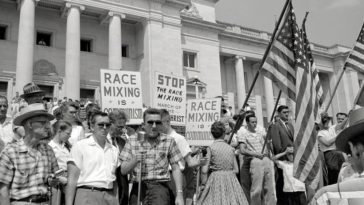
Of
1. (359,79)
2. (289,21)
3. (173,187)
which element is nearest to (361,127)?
(173,187)

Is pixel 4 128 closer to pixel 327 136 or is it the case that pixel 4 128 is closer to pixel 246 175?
pixel 246 175

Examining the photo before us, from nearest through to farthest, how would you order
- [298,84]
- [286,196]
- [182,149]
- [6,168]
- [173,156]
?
[6,168]
[173,156]
[182,149]
[298,84]
[286,196]

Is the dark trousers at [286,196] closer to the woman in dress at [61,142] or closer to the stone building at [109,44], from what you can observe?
the woman in dress at [61,142]

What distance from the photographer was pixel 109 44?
22.7 meters

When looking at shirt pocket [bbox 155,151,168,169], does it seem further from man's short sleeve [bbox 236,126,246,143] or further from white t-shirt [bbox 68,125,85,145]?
man's short sleeve [bbox 236,126,246,143]

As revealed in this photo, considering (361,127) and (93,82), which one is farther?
(93,82)

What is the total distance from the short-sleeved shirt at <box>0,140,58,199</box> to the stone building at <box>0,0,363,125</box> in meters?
14.4

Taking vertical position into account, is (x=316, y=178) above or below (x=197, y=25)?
below

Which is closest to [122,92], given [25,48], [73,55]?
[25,48]

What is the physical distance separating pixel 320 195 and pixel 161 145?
272 centimetres

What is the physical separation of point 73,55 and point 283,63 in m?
16.6

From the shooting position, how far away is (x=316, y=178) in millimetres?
5668

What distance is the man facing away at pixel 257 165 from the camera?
756 cm

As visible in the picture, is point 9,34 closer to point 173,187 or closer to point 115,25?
point 115,25
